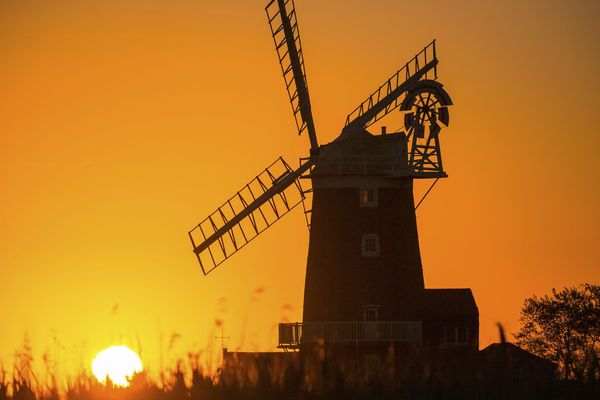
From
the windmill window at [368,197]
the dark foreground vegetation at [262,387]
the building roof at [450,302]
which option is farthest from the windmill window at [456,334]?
the dark foreground vegetation at [262,387]

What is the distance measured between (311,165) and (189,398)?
113 feet

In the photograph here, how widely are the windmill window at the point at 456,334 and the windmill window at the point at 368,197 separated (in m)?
9.25

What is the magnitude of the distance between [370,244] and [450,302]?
961cm

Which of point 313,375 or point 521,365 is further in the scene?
point 521,365

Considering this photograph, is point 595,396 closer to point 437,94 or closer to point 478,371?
point 478,371

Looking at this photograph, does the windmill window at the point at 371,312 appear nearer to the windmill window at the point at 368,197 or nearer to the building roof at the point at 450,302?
the windmill window at the point at 368,197

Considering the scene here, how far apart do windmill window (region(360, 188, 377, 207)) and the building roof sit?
313 inches

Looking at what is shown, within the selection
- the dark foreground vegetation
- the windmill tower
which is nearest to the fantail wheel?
the windmill tower

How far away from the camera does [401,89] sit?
5419cm

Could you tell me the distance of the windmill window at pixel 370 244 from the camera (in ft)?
176

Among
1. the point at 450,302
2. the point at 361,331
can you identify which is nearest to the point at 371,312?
the point at 361,331

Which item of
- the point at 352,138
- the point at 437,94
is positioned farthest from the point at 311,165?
the point at 437,94

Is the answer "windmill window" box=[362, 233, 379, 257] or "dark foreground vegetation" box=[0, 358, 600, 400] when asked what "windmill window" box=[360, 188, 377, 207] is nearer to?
"windmill window" box=[362, 233, 379, 257]

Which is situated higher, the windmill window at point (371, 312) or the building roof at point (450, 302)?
the building roof at point (450, 302)
